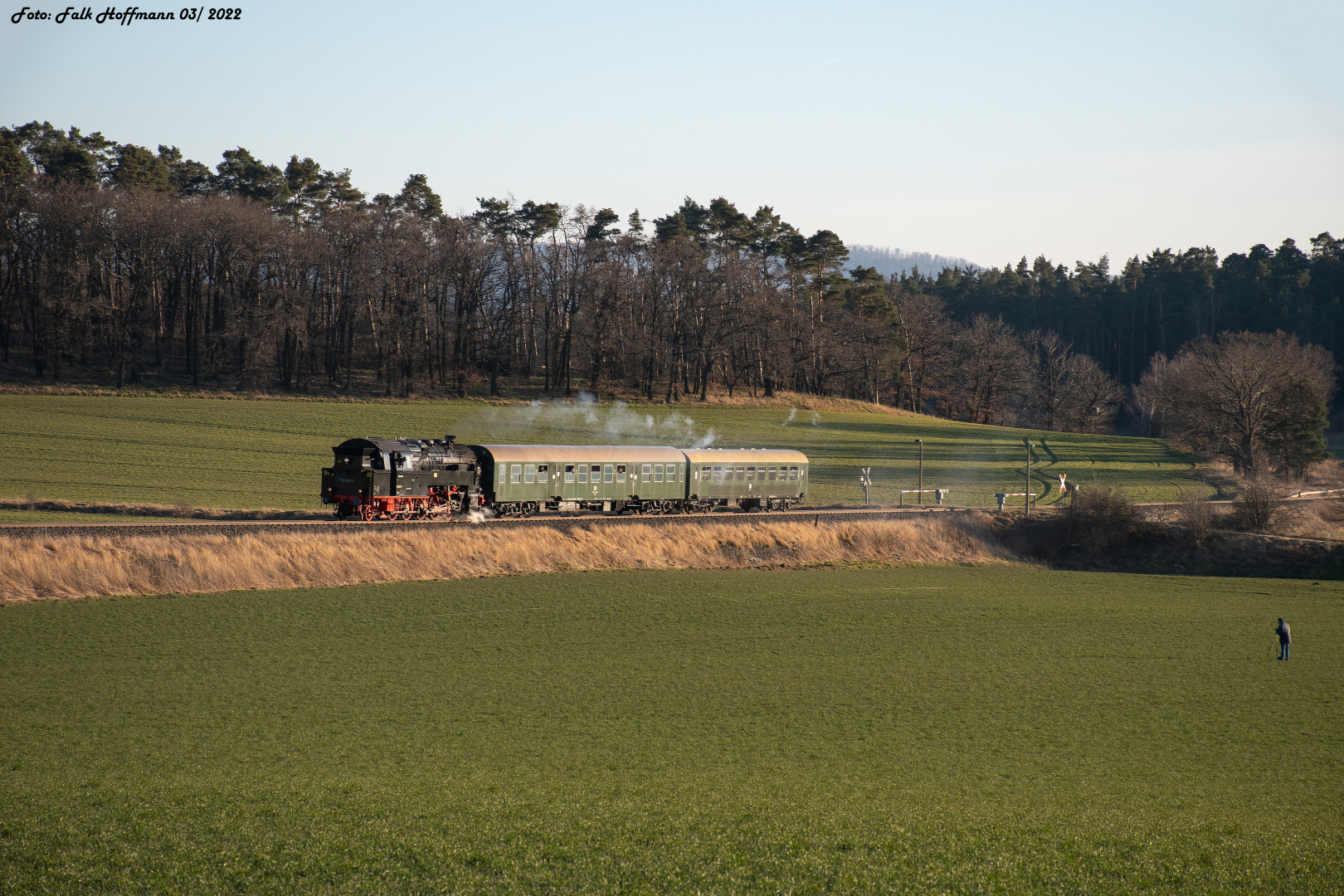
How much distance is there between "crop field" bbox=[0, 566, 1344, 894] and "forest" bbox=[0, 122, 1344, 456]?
167 ft

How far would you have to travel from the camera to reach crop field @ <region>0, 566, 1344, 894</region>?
12.0 meters

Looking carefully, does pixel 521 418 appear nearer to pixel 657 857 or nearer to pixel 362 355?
pixel 362 355

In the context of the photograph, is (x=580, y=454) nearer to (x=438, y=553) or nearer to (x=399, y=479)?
(x=399, y=479)

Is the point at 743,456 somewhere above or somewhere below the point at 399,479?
above

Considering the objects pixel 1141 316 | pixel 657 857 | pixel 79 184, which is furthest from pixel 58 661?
pixel 1141 316

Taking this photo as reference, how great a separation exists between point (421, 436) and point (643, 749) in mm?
44304

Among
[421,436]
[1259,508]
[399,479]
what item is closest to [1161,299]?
[1259,508]

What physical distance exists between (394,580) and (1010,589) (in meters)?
25.3

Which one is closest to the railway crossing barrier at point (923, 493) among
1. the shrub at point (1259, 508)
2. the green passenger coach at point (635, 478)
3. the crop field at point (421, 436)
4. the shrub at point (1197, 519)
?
the crop field at point (421, 436)

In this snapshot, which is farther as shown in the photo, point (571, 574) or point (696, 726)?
point (571, 574)

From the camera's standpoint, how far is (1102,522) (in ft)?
161

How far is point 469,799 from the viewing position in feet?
46.2

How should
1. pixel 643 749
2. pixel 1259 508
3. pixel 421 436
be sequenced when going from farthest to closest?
pixel 421 436 < pixel 1259 508 < pixel 643 749

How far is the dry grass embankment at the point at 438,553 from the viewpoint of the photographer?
2738cm
